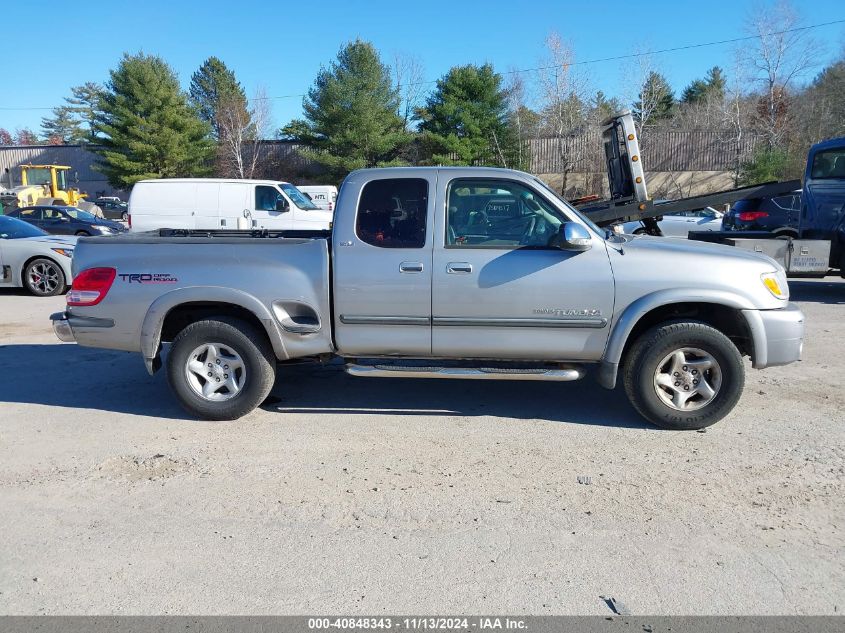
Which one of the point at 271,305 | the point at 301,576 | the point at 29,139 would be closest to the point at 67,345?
the point at 271,305

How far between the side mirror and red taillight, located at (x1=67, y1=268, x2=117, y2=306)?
344 cm

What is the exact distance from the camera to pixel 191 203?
17234 millimetres

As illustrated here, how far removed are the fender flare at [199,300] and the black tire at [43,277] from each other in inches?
307

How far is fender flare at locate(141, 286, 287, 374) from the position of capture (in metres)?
5.15

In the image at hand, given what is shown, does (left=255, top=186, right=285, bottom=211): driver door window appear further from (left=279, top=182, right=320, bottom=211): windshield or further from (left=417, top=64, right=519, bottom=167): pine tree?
(left=417, top=64, right=519, bottom=167): pine tree

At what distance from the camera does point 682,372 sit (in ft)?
16.5

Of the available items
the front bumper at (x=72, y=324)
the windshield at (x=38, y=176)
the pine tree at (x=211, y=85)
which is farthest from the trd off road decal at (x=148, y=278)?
the pine tree at (x=211, y=85)

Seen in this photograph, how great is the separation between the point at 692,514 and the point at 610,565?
79 cm

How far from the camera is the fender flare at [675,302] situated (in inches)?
191

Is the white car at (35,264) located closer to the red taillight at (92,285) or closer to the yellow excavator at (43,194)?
the red taillight at (92,285)

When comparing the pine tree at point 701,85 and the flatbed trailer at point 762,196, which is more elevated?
the pine tree at point 701,85

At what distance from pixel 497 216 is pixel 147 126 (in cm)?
4117

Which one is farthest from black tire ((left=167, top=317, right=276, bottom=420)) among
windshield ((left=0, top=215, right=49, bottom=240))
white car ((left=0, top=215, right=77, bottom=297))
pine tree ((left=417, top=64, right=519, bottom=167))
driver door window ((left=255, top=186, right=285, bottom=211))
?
pine tree ((left=417, top=64, right=519, bottom=167))

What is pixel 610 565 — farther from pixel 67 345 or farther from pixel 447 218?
pixel 67 345
